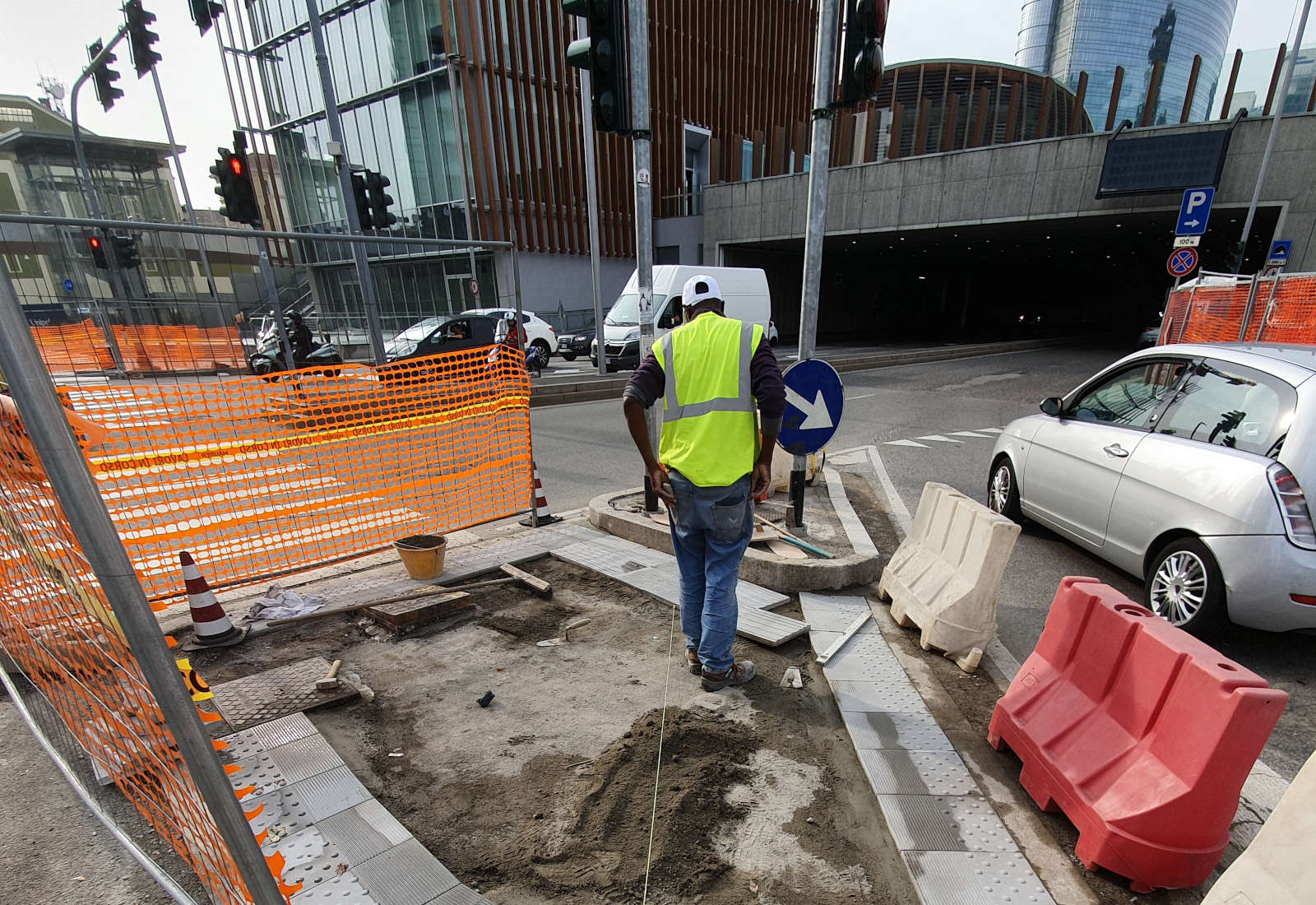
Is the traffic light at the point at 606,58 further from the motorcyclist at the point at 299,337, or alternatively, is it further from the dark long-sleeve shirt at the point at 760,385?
the motorcyclist at the point at 299,337

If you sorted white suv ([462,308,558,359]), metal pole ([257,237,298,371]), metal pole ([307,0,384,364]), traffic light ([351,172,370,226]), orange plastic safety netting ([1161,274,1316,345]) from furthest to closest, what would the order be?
white suv ([462,308,558,359]), traffic light ([351,172,370,226]), orange plastic safety netting ([1161,274,1316,345]), metal pole ([307,0,384,364]), metal pole ([257,237,298,371])

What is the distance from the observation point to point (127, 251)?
5.28 m

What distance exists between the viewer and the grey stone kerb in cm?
1841

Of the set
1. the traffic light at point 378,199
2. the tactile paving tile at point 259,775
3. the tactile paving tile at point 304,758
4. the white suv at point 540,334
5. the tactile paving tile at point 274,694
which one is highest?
the traffic light at point 378,199

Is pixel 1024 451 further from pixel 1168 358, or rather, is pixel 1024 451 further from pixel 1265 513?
pixel 1265 513

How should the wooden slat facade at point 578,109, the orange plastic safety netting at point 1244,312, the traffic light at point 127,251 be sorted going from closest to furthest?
1. the traffic light at point 127,251
2. the orange plastic safety netting at point 1244,312
3. the wooden slat facade at point 578,109

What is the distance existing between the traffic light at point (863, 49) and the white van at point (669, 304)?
11043mm

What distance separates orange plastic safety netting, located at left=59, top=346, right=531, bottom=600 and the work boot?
3139 millimetres

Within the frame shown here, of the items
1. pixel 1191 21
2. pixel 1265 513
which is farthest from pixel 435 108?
pixel 1191 21

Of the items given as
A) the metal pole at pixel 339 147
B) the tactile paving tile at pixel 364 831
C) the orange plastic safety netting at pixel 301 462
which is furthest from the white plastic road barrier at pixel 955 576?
the metal pole at pixel 339 147

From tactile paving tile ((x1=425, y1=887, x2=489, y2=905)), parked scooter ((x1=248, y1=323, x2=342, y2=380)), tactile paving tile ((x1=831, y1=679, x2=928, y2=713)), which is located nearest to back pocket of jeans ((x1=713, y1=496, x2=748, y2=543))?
tactile paving tile ((x1=831, y1=679, x2=928, y2=713))

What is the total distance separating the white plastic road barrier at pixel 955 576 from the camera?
3.42m

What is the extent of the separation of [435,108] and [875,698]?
28847 millimetres

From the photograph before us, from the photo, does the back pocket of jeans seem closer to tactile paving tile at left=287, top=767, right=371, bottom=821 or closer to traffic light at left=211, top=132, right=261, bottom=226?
tactile paving tile at left=287, top=767, right=371, bottom=821
